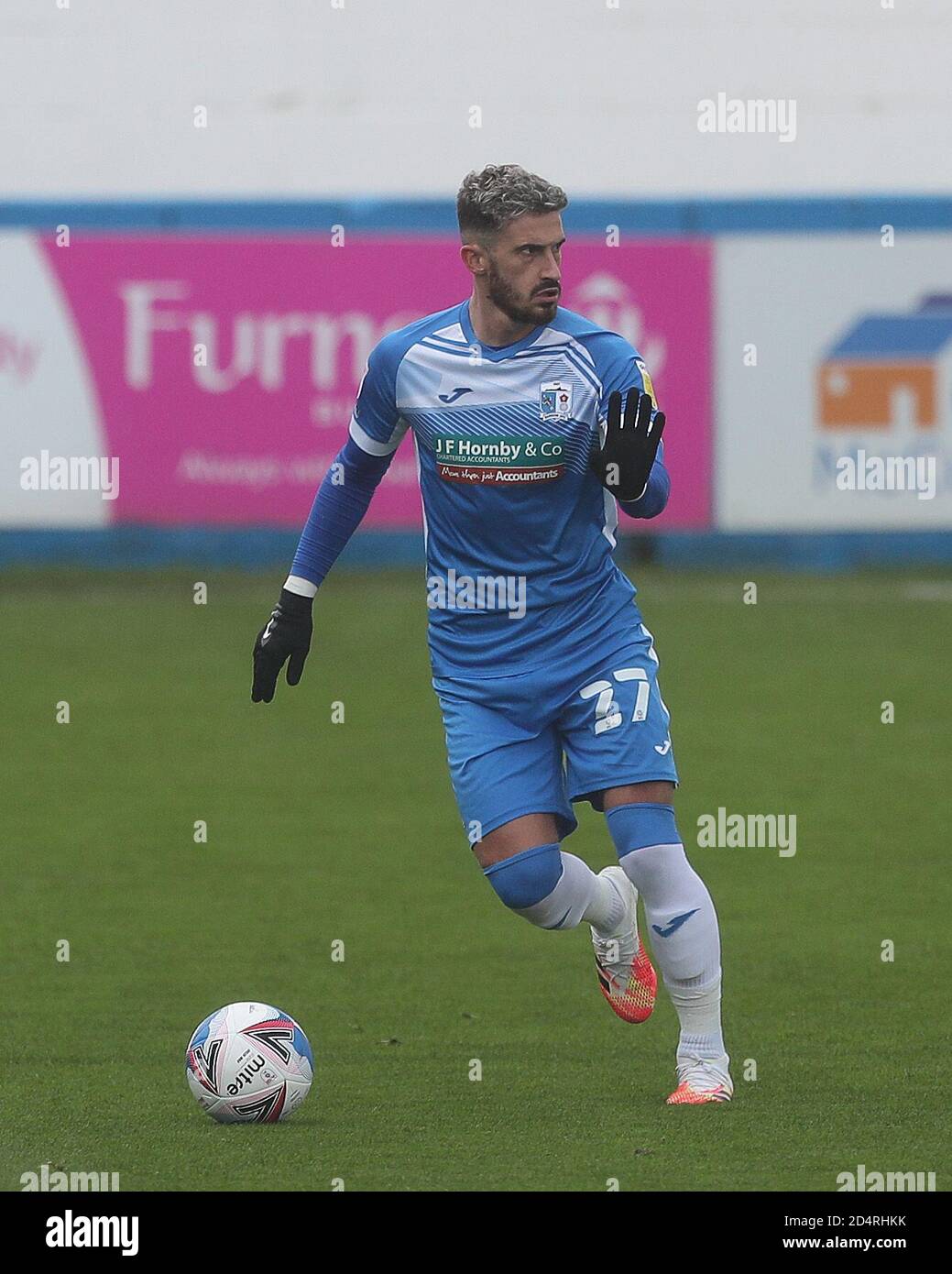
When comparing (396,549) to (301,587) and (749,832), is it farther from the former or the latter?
(301,587)

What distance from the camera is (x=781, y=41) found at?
26219mm

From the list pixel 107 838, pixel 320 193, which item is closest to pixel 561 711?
pixel 107 838

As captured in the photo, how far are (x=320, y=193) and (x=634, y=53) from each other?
3.87 m

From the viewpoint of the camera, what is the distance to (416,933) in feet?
28.9

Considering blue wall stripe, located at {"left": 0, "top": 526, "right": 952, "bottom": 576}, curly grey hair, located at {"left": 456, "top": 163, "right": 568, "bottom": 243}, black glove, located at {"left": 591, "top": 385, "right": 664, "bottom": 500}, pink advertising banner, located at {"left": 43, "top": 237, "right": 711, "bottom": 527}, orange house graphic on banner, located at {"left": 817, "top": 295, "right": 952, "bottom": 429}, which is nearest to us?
black glove, located at {"left": 591, "top": 385, "right": 664, "bottom": 500}

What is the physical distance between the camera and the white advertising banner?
20.2 metres

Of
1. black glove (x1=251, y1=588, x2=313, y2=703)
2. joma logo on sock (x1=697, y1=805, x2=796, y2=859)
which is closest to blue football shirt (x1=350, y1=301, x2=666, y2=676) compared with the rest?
black glove (x1=251, y1=588, x2=313, y2=703)

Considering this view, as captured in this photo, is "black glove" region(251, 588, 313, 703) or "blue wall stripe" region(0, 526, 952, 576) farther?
"blue wall stripe" region(0, 526, 952, 576)

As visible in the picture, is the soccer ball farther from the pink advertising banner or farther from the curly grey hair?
the pink advertising banner

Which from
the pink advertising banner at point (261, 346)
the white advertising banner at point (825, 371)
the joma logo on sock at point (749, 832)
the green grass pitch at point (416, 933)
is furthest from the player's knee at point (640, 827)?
the white advertising banner at point (825, 371)

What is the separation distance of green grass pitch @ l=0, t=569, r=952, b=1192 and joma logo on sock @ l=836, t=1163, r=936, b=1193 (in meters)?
0.08

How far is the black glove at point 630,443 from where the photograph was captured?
6051 millimetres

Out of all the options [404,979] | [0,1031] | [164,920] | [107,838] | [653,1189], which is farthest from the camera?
[107,838]
